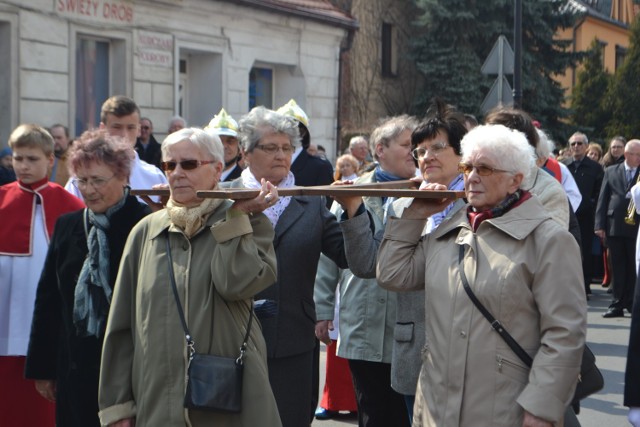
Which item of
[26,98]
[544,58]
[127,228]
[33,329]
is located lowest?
[33,329]

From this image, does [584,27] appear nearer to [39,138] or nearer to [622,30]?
[622,30]

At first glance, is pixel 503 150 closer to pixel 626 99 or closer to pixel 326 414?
pixel 326 414

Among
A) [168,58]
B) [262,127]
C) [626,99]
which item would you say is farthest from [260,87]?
[626,99]

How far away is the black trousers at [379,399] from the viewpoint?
5855 mm

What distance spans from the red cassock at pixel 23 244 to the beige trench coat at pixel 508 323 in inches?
108

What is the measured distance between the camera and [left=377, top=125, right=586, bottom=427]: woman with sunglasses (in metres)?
4.02

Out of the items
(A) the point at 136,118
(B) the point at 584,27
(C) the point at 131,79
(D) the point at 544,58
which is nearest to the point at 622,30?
(B) the point at 584,27

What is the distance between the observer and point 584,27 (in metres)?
41.6

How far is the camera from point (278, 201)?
17.4 feet

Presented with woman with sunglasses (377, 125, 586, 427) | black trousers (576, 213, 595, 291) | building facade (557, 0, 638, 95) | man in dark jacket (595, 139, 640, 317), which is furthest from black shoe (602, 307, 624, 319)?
building facade (557, 0, 638, 95)

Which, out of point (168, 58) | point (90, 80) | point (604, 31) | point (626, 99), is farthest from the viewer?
A: point (604, 31)

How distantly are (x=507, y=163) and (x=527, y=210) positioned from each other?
0.20 m

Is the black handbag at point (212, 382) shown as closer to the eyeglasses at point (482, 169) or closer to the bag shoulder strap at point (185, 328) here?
the bag shoulder strap at point (185, 328)

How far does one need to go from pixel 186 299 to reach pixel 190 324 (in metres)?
0.10
